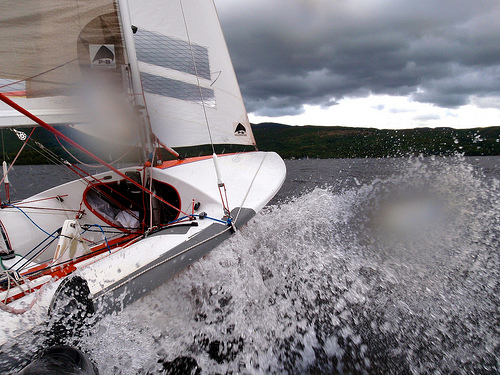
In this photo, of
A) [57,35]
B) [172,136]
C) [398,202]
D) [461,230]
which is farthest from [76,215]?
[398,202]

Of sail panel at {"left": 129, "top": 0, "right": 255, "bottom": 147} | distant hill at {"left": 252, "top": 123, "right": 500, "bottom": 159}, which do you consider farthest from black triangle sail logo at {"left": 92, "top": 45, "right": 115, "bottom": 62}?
distant hill at {"left": 252, "top": 123, "right": 500, "bottom": 159}

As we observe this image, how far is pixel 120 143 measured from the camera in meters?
4.38

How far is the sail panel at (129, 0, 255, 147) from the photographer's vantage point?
4520 mm

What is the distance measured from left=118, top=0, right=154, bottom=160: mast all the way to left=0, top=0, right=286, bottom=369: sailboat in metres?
0.01

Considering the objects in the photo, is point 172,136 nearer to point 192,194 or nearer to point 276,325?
point 192,194

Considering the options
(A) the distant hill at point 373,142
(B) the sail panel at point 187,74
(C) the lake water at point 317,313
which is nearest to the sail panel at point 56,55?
(B) the sail panel at point 187,74

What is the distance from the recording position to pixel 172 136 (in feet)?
15.6

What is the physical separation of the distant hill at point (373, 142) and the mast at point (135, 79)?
1493 inches

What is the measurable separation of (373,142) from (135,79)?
79.9 m

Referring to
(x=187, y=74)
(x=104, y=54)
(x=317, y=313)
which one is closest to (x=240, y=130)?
(x=187, y=74)

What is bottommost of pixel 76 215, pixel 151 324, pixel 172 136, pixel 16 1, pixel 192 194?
pixel 151 324

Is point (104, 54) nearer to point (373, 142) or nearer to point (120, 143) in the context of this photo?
point (120, 143)

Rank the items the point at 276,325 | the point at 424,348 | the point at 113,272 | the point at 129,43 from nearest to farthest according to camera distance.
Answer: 1. the point at 113,272
2. the point at 424,348
3. the point at 276,325
4. the point at 129,43

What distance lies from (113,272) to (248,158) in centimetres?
325
